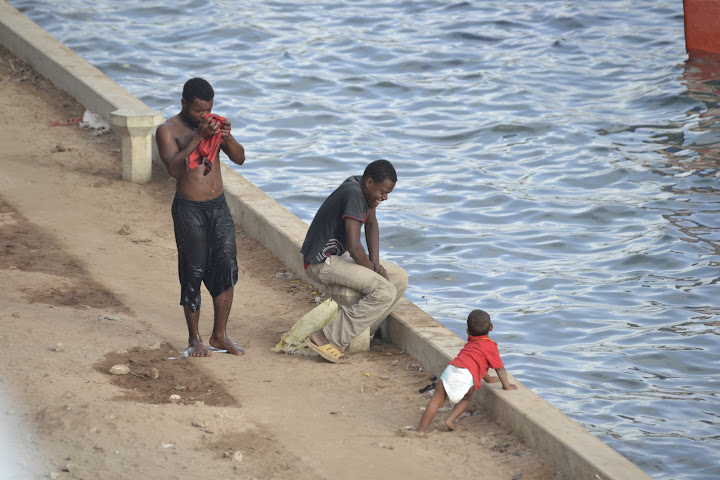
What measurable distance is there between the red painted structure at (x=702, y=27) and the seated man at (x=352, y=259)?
14.7m

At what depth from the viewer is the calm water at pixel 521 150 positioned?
9.25 m

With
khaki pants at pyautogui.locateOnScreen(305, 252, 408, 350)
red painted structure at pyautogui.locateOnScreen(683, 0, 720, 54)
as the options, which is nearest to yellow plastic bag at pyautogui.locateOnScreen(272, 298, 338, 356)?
khaki pants at pyautogui.locateOnScreen(305, 252, 408, 350)

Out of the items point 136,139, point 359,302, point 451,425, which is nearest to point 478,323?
point 451,425

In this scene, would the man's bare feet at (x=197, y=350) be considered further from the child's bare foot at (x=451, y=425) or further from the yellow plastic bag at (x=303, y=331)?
the child's bare foot at (x=451, y=425)

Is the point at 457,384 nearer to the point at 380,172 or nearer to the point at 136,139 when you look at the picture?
the point at 380,172

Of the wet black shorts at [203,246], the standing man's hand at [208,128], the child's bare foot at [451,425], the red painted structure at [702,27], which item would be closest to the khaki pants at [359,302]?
the wet black shorts at [203,246]

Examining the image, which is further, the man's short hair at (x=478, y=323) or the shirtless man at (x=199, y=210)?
the shirtless man at (x=199, y=210)

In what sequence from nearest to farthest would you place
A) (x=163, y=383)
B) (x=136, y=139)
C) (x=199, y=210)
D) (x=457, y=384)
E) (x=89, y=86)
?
(x=457, y=384) → (x=163, y=383) → (x=199, y=210) → (x=136, y=139) → (x=89, y=86)

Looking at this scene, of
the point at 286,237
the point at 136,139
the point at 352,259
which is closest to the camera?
the point at 352,259

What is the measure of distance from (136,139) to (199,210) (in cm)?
410

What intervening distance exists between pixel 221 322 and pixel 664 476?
338cm

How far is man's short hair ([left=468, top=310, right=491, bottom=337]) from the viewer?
6340mm

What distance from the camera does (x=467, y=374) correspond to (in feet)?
20.5

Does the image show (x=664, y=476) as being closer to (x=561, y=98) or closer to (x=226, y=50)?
(x=561, y=98)
